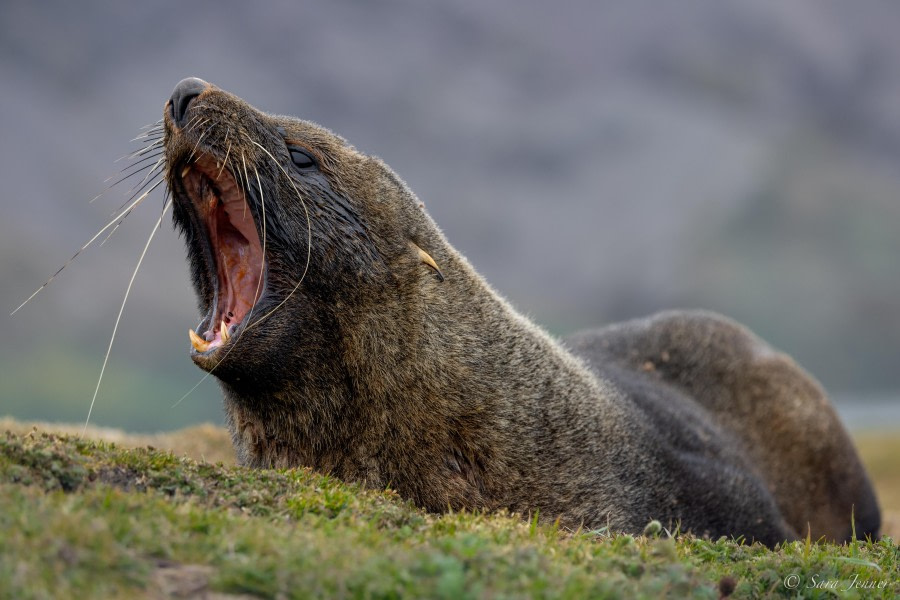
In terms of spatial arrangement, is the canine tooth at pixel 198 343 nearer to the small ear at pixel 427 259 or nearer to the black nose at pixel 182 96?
the black nose at pixel 182 96

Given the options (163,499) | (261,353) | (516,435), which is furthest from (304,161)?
(163,499)

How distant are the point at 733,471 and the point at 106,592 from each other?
620 cm

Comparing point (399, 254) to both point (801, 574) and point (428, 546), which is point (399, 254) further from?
point (801, 574)

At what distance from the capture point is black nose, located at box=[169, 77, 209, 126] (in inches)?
237

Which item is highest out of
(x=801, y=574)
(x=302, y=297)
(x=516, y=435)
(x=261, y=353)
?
(x=302, y=297)

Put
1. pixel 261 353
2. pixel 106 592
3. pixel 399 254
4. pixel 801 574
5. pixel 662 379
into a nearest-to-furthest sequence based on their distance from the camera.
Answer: pixel 106 592, pixel 801 574, pixel 261 353, pixel 399 254, pixel 662 379

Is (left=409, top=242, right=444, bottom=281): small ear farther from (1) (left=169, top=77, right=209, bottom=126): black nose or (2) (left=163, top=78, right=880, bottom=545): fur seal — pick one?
(1) (left=169, top=77, right=209, bottom=126): black nose

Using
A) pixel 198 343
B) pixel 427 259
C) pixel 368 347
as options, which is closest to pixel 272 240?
pixel 198 343

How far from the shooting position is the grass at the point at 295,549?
131 inches

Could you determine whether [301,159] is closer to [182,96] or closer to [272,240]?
[272,240]

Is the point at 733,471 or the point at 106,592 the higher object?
the point at 733,471

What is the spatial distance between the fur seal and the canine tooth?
2 centimetres

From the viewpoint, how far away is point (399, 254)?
20.6ft

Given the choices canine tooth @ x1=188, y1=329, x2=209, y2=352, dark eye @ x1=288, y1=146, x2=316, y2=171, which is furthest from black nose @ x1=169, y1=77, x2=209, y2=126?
canine tooth @ x1=188, y1=329, x2=209, y2=352
